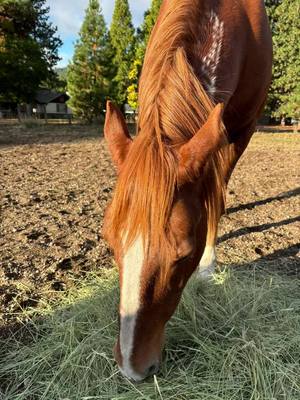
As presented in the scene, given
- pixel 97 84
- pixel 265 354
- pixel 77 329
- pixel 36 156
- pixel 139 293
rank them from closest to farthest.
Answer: pixel 139 293, pixel 265 354, pixel 77 329, pixel 36 156, pixel 97 84

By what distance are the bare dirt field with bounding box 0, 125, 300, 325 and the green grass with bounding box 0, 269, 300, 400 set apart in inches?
16.8

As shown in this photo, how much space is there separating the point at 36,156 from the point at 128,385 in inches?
322

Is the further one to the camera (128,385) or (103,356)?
(103,356)

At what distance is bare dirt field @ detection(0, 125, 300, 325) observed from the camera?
10.9 ft

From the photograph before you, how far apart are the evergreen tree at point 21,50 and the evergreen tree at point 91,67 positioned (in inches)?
90.1

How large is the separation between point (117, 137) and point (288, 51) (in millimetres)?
19734

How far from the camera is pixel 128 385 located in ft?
6.70

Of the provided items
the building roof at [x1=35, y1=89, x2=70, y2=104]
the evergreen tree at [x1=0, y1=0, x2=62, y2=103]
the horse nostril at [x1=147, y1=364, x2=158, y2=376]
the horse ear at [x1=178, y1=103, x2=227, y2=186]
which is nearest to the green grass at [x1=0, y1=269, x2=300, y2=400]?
the horse nostril at [x1=147, y1=364, x2=158, y2=376]

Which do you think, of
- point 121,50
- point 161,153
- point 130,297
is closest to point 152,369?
point 130,297

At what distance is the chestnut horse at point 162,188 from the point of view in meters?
1.56

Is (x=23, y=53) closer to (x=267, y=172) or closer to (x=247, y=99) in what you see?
(x=267, y=172)

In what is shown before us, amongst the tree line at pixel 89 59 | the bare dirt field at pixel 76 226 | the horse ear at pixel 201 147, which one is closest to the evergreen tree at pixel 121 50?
the tree line at pixel 89 59

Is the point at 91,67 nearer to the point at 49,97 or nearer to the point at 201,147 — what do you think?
the point at 201,147

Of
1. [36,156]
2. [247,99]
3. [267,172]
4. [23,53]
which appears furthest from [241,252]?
[23,53]
